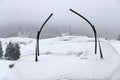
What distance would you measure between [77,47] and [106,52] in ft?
3.10

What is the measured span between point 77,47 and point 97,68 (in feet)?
6.07

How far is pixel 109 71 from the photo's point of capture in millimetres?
6367

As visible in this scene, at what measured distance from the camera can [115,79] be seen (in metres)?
6.14

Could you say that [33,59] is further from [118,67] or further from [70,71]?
[118,67]

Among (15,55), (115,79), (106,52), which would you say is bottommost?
(15,55)

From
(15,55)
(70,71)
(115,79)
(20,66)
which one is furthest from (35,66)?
(15,55)

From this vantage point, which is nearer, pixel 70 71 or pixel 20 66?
pixel 70 71

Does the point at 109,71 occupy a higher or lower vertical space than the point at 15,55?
higher

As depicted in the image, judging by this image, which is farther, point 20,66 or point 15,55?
point 15,55

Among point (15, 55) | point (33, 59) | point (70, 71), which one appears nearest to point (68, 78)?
point (70, 71)

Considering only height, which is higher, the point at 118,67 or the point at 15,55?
the point at 118,67

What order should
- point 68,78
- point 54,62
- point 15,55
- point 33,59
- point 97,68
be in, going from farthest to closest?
1. point 15,55
2. point 33,59
3. point 54,62
4. point 97,68
5. point 68,78

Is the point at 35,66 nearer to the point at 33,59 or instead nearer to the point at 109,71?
the point at 33,59

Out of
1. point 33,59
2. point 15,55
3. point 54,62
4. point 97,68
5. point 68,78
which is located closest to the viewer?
point 68,78
